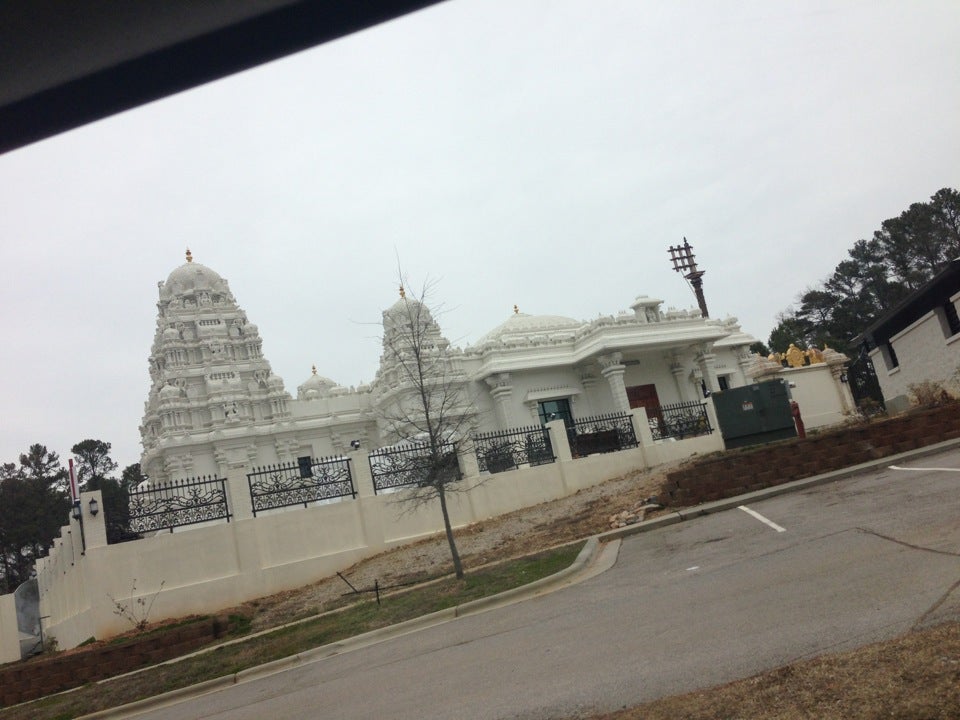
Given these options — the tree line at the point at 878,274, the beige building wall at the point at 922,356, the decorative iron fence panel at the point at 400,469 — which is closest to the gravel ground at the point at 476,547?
the decorative iron fence panel at the point at 400,469

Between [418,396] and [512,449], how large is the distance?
11249 millimetres

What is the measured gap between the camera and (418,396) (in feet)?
109

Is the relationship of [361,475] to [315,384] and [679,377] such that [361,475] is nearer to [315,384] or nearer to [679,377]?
[679,377]

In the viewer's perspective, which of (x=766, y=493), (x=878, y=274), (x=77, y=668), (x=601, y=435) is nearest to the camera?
(x=77, y=668)

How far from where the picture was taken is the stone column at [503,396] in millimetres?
34719

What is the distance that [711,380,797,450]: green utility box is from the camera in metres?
21.6

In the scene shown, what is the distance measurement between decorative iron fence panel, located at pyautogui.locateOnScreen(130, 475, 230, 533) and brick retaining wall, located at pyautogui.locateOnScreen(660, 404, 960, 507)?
9.80m

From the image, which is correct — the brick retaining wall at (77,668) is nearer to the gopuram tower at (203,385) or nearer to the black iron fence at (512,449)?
the black iron fence at (512,449)

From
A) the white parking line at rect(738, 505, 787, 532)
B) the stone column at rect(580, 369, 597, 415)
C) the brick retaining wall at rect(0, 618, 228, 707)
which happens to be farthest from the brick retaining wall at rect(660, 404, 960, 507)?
the stone column at rect(580, 369, 597, 415)

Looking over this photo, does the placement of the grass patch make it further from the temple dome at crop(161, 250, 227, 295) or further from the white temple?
the temple dome at crop(161, 250, 227, 295)

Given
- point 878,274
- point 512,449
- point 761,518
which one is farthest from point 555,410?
point 878,274

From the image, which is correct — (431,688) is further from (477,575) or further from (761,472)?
(761,472)

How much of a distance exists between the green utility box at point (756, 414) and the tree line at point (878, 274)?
45.5 metres

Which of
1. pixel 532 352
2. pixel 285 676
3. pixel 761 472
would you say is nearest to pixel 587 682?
pixel 285 676
